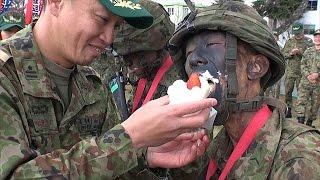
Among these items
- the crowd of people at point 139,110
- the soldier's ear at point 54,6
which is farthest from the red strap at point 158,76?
the soldier's ear at point 54,6

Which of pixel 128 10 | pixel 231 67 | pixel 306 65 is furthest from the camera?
pixel 306 65

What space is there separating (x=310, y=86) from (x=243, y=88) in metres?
9.97

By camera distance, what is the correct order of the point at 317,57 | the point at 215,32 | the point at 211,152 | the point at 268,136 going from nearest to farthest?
the point at 268,136 < the point at 215,32 < the point at 211,152 < the point at 317,57

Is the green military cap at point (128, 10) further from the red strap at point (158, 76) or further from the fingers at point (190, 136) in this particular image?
the red strap at point (158, 76)

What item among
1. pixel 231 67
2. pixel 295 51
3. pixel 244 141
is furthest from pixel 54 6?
pixel 295 51

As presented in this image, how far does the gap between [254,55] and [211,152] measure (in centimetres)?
73

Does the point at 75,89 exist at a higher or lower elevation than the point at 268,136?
higher

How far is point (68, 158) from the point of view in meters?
2.09

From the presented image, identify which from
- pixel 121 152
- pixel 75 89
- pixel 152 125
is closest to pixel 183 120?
pixel 152 125

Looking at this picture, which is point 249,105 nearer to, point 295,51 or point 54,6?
point 54,6

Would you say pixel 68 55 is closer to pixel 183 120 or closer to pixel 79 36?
pixel 79 36

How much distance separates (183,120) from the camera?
6.81ft

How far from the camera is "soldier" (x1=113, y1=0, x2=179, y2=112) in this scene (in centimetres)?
467

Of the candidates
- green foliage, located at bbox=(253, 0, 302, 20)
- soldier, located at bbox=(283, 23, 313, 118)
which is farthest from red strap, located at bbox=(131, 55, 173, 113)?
green foliage, located at bbox=(253, 0, 302, 20)
